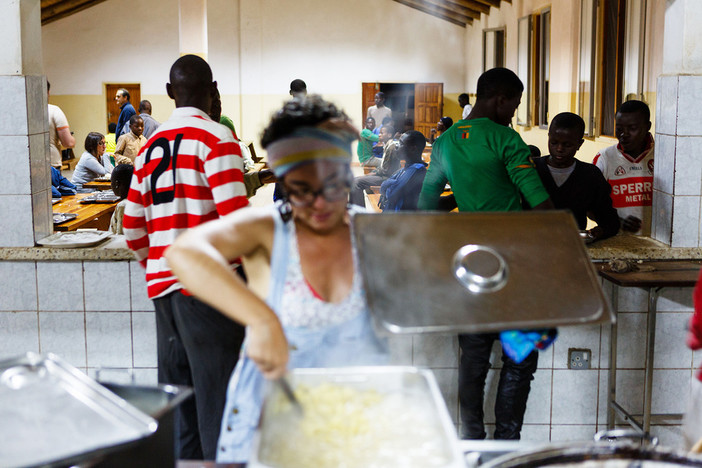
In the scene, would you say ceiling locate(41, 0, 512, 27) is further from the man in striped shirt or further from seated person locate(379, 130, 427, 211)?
the man in striped shirt

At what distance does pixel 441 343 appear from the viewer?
10.7 ft

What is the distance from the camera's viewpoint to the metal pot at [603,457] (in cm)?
132

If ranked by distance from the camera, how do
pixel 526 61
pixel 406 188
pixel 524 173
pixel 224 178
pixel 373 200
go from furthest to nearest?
pixel 526 61 → pixel 373 200 → pixel 406 188 → pixel 524 173 → pixel 224 178

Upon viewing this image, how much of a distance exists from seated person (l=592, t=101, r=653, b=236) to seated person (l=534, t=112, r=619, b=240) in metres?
0.35

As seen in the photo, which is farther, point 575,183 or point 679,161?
point 575,183

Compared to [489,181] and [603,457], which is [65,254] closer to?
[489,181]

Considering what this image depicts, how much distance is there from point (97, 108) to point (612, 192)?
15.2 m

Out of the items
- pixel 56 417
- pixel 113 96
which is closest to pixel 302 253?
pixel 56 417

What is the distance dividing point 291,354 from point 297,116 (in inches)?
18.3

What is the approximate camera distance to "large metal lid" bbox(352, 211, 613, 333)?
1.34m

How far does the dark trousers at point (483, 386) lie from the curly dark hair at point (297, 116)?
65.5 inches

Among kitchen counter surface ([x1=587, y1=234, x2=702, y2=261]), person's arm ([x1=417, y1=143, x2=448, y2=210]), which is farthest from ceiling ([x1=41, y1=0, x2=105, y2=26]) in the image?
kitchen counter surface ([x1=587, y1=234, x2=702, y2=261])

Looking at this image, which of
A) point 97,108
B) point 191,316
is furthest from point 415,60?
point 191,316

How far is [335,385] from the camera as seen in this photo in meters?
1.46
